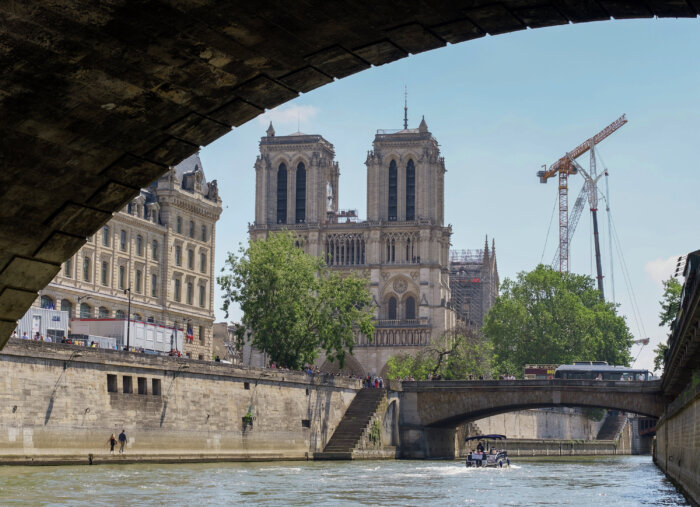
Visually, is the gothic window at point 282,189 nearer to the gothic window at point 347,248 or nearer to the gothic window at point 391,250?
the gothic window at point 347,248

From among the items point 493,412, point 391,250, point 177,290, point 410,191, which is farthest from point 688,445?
point 391,250

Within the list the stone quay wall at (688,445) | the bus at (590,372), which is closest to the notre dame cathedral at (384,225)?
the bus at (590,372)

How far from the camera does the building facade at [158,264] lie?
82.4 metres

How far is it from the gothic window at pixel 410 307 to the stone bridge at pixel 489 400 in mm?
59322

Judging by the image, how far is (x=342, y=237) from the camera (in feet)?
484

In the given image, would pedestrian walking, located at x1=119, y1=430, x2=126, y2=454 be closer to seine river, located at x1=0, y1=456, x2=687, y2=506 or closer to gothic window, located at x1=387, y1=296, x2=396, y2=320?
seine river, located at x1=0, y1=456, x2=687, y2=506

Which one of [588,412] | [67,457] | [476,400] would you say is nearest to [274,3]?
[67,457]

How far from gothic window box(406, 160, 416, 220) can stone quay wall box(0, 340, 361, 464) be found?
6734 centimetres

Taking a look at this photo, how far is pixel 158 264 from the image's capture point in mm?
92188

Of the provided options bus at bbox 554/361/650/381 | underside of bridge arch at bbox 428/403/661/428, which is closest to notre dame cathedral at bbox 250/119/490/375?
bus at bbox 554/361/650/381

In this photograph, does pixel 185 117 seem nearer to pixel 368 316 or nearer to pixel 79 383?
pixel 79 383

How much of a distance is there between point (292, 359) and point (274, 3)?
7700 centimetres

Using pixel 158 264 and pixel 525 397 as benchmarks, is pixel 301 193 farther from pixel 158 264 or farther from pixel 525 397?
pixel 525 397

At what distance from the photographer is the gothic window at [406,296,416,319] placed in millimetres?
144625
